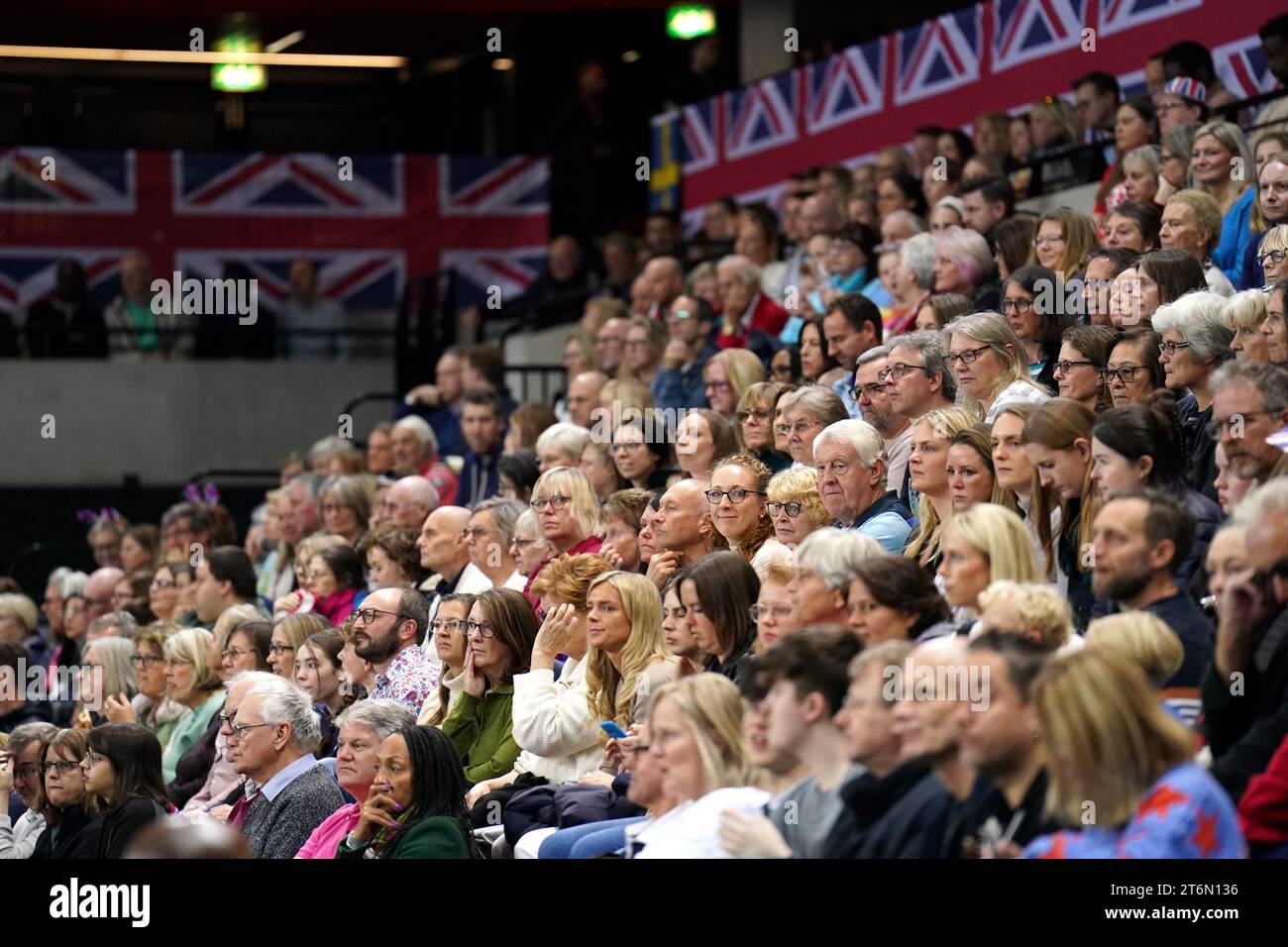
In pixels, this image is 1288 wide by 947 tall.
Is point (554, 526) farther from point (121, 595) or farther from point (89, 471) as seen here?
point (89, 471)

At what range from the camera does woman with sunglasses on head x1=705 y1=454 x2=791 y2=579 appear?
6.41 m

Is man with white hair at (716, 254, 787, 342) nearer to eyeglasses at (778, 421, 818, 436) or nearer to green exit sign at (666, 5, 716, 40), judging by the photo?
eyeglasses at (778, 421, 818, 436)

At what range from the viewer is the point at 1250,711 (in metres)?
4.17

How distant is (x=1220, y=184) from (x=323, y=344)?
884 centimetres

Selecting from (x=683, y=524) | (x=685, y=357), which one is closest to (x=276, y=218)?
(x=685, y=357)

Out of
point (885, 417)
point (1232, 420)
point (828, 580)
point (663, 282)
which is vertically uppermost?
point (663, 282)

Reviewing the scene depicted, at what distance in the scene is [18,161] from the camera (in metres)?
14.7

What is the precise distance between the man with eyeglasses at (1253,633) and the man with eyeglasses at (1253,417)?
2.58 feet

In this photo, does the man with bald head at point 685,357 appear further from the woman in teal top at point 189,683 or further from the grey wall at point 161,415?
the grey wall at point 161,415

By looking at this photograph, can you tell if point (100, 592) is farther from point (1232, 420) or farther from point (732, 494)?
point (1232, 420)

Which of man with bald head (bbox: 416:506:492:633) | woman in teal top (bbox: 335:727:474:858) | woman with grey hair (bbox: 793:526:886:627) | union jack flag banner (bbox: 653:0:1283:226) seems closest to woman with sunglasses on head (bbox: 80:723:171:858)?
woman in teal top (bbox: 335:727:474:858)

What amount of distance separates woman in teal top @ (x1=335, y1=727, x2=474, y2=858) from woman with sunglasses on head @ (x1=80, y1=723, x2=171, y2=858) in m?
1.29

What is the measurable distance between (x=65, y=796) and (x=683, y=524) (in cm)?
220

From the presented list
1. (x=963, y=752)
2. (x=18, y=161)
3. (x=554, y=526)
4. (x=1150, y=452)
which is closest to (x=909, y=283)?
(x=554, y=526)
